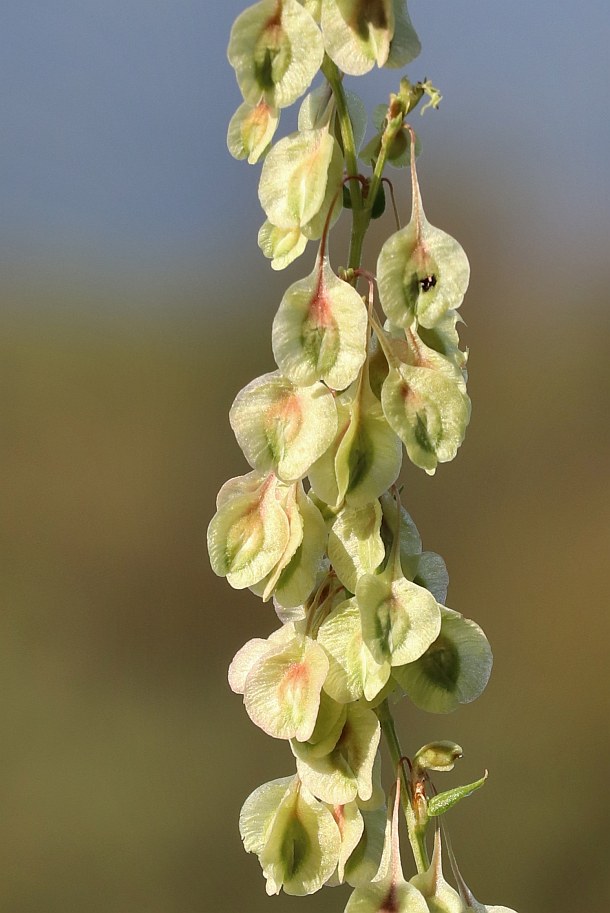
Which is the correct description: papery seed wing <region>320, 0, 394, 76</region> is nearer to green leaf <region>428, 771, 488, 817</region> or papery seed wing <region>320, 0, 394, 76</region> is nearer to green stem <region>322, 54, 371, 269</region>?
green stem <region>322, 54, 371, 269</region>

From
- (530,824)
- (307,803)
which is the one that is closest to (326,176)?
(307,803)

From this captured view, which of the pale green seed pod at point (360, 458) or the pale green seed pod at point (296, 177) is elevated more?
the pale green seed pod at point (296, 177)

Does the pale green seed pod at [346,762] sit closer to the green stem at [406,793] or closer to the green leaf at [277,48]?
the green stem at [406,793]

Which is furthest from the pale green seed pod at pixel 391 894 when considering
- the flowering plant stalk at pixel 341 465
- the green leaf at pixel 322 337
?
the green leaf at pixel 322 337

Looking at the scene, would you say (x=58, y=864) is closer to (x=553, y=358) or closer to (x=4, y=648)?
(x=4, y=648)

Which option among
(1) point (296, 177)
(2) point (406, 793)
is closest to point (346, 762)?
(2) point (406, 793)

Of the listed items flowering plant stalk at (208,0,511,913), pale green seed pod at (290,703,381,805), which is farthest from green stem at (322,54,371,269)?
pale green seed pod at (290,703,381,805)
